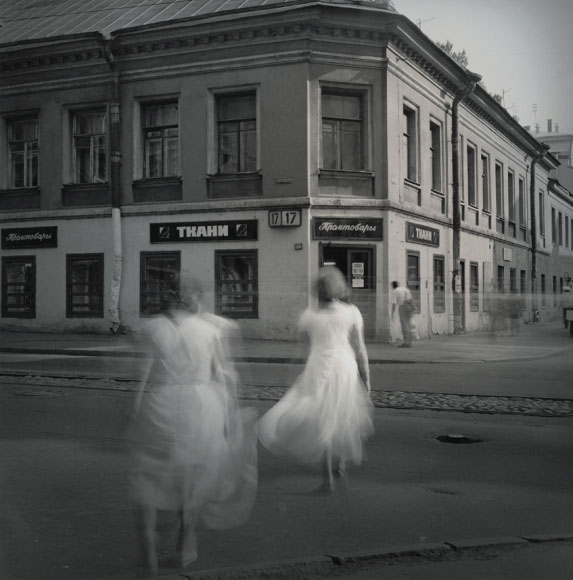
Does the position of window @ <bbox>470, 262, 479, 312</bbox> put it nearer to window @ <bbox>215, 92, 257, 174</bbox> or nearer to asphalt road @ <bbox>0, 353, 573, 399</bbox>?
asphalt road @ <bbox>0, 353, 573, 399</bbox>

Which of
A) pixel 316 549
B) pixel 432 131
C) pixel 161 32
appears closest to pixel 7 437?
pixel 316 549

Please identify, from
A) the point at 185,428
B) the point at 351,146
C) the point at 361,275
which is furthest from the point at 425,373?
the point at 185,428

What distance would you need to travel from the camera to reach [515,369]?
46.2 ft

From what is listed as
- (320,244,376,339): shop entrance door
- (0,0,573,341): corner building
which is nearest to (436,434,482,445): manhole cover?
(0,0,573,341): corner building

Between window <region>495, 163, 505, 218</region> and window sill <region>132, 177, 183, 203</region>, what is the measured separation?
1400 cm

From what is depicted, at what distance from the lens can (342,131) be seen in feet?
64.2

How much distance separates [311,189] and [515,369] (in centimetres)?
716

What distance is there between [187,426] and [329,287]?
1.97 m

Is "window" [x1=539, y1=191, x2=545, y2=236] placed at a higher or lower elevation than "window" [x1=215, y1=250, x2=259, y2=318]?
higher

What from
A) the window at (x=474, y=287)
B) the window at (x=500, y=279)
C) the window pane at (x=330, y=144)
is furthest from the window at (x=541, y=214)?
the window pane at (x=330, y=144)

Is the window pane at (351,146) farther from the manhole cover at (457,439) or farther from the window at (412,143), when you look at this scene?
the manhole cover at (457,439)

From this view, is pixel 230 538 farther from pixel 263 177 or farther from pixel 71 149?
pixel 71 149

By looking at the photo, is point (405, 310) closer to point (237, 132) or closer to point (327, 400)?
point (237, 132)

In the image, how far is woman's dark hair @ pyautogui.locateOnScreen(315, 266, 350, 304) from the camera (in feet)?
18.6
